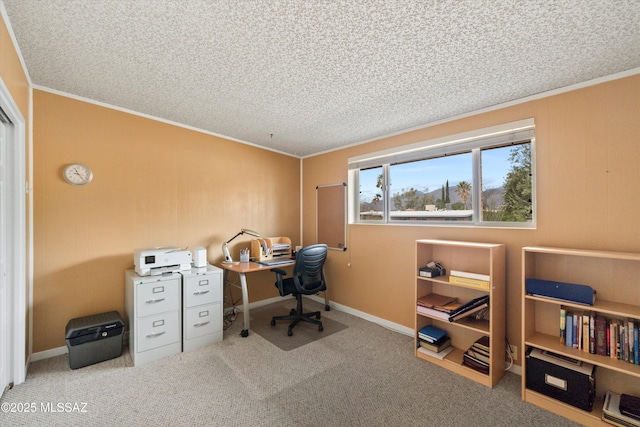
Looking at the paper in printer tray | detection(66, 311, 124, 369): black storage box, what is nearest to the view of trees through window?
the paper in printer tray

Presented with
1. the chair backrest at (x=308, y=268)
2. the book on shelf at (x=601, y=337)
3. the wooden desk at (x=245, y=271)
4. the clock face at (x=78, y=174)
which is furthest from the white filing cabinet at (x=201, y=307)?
the book on shelf at (x=601, y=337)

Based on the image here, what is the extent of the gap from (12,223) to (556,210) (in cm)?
438

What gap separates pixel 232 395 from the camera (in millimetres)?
2047

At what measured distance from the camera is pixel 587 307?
1828 mm

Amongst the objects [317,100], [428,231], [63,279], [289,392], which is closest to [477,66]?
[317,100]

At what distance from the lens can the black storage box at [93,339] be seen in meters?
2.30

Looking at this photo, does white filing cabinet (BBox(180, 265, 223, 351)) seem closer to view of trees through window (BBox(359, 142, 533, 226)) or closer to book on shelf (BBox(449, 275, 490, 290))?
view of trees through window (BBox(359, 142, 533, 226))

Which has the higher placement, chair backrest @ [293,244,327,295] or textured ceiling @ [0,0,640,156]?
textured ceiling @ [0,0,640,156]

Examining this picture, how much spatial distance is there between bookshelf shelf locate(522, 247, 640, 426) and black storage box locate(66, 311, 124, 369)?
3563mm

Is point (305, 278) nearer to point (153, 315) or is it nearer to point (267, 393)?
point (267, 393)

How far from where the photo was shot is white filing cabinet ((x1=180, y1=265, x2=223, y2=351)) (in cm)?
274

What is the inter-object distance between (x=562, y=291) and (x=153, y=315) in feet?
11.5

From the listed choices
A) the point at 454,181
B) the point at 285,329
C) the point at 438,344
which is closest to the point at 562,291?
the point at 438,344

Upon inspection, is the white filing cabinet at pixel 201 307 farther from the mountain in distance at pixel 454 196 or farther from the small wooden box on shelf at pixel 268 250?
the mountain in distance at pixel 454 196
